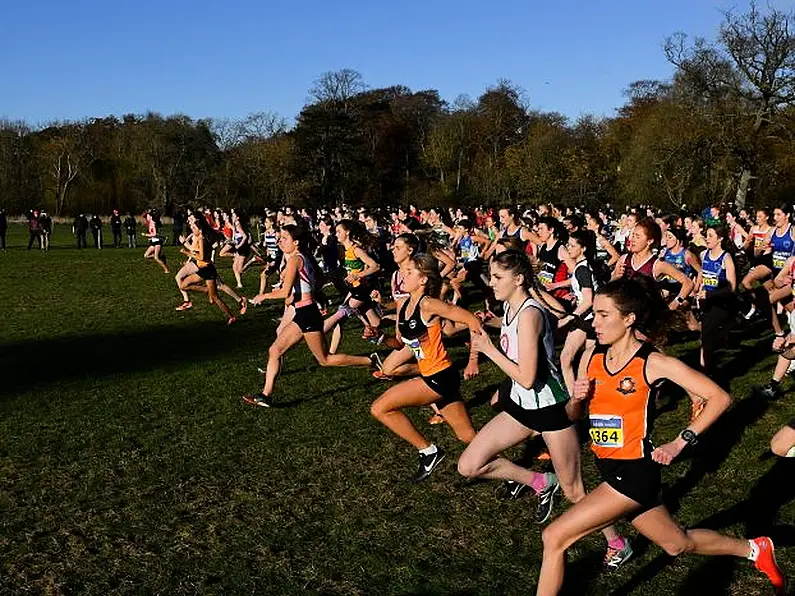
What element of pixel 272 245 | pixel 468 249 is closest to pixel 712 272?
pixel 468 249

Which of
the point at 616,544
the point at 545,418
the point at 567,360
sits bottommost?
the point at 616,544

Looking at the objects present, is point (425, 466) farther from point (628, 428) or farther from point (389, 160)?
point (389, 160)

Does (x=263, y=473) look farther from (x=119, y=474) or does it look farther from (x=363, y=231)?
(x=363, y=231)

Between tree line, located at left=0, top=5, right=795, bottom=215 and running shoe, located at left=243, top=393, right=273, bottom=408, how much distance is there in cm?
3292

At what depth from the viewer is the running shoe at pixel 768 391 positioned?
869 centimetres

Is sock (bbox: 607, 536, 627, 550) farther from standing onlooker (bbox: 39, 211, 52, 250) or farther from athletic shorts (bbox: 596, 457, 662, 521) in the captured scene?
standing onlooker (bbox: 39, 211, 52, 250)

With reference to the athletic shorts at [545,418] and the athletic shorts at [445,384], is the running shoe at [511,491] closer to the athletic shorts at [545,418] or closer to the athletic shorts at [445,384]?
the athletic shorts at [445,384]

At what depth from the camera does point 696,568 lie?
489cm

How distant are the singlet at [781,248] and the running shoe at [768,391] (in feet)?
14.9

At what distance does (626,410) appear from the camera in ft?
12.9

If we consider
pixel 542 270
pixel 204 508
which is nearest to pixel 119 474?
pixel 204 508

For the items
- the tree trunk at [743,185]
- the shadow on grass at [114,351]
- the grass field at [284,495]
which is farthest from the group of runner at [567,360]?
the tree trunk at [743,185]

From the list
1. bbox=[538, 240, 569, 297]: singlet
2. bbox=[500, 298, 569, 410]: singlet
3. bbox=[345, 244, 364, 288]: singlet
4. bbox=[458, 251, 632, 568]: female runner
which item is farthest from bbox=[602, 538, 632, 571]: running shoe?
bbox=[345, 244, 364, 288]: singlet

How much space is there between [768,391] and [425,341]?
179 inches
